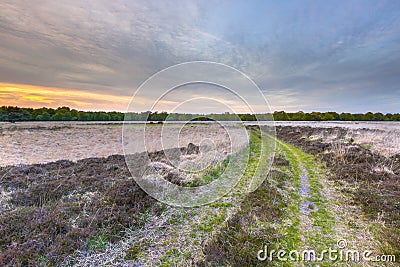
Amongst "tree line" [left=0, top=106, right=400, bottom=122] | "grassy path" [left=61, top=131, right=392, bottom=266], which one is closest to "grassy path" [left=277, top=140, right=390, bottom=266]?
"grassy path" [left=61, top=131, right=392, bottom=266]

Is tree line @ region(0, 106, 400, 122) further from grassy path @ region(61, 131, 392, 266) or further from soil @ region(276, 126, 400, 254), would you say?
soil @ region(276, 126, 400, 254)

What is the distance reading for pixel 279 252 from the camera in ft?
14.5

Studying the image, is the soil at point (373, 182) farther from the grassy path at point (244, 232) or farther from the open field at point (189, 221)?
the grassy path at point (244, 232)

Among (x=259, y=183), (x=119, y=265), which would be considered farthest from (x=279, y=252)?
(x=259, y=183)

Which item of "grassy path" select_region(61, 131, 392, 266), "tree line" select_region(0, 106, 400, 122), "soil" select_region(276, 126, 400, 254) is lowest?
"grassy path" select_region(61, 131, 392, 266)

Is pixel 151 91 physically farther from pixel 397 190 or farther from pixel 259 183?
pixel 397 190

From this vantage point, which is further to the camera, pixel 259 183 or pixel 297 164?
pixel 297 164

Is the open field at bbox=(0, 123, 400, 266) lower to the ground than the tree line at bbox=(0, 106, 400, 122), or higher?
lower

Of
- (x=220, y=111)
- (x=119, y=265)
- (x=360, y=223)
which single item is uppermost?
(x=220, y=111)

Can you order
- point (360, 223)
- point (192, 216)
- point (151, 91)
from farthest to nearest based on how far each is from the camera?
1. point (151, 91)
2. point (192, 216)
3. point (360, 223)

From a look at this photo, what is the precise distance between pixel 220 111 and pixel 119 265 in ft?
20.8

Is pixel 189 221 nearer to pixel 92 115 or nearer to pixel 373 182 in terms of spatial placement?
pixel 373 182

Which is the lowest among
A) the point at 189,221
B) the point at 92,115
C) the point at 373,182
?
the point at 189,221

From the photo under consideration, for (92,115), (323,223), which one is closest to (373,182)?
(323,223)
